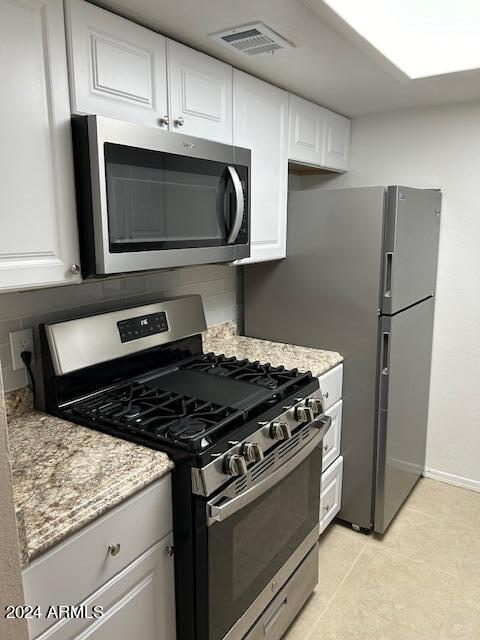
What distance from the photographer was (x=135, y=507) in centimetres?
125

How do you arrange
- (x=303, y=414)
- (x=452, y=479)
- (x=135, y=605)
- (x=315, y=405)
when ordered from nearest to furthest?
1. (x=135, y=605)
2. (x=303, y=414)
3. (x=315, y=405)
4. (x=452, y=479)

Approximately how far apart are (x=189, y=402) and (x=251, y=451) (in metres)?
Result: 0.28

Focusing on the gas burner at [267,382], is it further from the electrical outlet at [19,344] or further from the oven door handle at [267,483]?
the electrical outlet at [19,344]

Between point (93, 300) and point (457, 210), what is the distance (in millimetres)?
2002

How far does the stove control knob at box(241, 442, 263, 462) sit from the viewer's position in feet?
4.78

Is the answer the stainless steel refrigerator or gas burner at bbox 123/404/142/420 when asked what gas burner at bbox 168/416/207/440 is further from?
the stainless steel refrigerator

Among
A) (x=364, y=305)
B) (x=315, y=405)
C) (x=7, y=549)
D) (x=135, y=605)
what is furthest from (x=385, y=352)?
(x=7, y=549)

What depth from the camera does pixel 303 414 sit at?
5.72 ft

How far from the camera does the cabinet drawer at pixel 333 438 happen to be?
2.28 m

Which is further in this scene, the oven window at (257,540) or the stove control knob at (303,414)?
the stove control knob at (303,414)

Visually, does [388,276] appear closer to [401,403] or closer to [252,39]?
[401,403]

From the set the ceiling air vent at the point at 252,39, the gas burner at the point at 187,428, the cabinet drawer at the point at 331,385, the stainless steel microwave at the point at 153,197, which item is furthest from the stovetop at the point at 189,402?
the ceiling air vent at the point at 252,39

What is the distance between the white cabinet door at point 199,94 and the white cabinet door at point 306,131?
0.52 m

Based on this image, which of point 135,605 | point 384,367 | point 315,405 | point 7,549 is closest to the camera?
point 7,549
